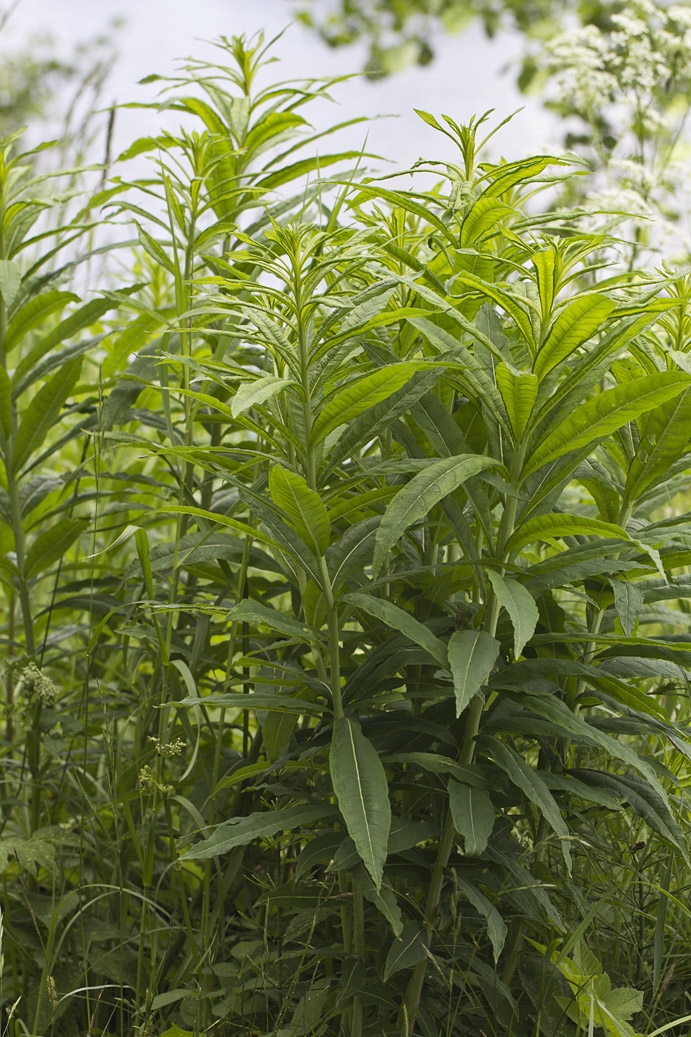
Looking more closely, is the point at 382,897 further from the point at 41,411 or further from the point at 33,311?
→ the point at 33,311

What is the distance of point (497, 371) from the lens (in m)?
0.98

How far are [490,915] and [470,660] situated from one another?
32 centimetres

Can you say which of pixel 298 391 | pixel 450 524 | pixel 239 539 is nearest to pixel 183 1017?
pixel 239 539

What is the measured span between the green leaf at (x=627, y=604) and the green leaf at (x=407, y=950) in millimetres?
445

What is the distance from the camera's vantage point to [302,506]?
973 mm

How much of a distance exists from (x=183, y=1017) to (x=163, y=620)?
2.07ft

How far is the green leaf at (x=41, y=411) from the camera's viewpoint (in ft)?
5.34

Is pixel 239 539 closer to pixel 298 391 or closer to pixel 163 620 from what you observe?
pixel 163 620

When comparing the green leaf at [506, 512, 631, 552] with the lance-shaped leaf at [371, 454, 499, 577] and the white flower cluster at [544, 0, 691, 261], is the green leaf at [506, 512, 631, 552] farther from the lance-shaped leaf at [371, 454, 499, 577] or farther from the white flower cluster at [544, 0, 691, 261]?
the white flower cluster at [544, 0, 691, 261]

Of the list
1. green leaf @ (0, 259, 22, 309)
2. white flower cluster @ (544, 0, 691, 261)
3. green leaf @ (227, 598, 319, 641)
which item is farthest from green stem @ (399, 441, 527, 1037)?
white flower cluster @ (544, 0, 691, 261)

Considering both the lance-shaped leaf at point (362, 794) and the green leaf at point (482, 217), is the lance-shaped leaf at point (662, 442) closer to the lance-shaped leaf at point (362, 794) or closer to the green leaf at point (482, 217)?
the green leaf at point (482, 217)

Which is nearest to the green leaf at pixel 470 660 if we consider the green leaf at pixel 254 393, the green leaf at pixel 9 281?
the green leaf at pixel 254 393

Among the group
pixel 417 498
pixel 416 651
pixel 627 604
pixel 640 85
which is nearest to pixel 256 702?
pixel 416 651

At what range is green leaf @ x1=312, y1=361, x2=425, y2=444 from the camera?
38.4 inches
